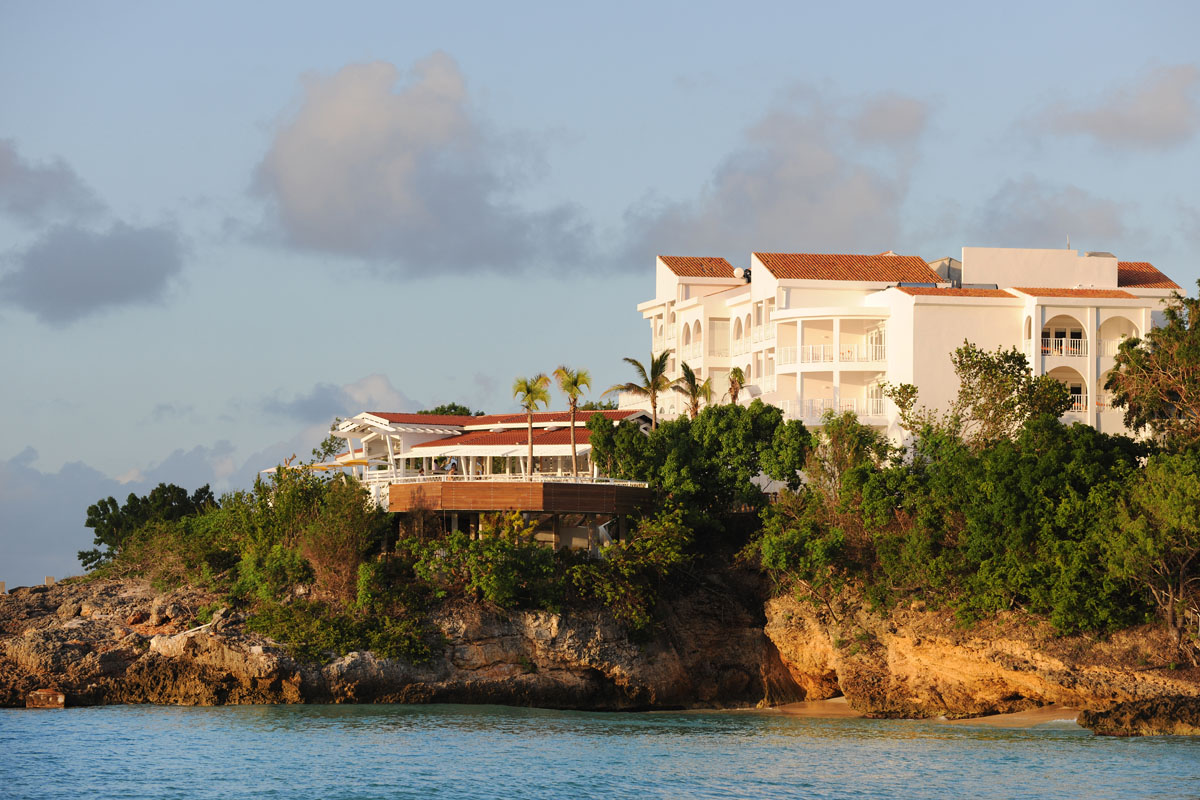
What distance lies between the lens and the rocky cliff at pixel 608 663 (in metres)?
38.2

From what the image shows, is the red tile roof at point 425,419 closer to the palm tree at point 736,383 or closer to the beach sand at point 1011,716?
the palm tree at point 736,383

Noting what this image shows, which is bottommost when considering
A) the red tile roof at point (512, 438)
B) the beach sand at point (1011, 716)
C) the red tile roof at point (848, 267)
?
the beach sand at point (1011, 716)

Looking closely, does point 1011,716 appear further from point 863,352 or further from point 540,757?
point 863,352

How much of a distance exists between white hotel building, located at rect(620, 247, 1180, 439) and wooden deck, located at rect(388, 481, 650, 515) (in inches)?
410

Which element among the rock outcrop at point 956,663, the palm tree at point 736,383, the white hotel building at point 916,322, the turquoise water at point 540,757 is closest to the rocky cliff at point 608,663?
the rock outcrop at point 956,663

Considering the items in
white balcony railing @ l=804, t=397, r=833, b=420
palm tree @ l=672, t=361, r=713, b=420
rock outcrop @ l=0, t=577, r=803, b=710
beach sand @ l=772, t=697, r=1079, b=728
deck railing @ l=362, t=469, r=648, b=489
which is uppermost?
palm tree @ l=672, t=361, r=713, b=420

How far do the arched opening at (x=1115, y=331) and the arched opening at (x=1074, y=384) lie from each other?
151 cm

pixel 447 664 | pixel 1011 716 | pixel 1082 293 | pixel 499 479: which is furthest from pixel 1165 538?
pixel 447 664

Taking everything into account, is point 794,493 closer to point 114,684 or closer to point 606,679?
point 606,679

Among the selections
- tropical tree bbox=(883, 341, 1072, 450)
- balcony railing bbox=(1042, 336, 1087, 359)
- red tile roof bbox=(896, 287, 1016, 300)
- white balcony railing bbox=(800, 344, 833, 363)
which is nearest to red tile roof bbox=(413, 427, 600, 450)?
white balcony railing bbox=(800, 344, 833, 363)

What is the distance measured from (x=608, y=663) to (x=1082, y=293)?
906 inches

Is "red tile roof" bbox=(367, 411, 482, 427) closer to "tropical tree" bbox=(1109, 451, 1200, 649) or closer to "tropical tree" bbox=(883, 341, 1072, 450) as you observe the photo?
"tropical tree" bbox=(883, 341, 1072, 450)

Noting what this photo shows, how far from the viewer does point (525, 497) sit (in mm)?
42344

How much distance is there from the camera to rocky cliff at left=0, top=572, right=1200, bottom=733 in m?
38.2
